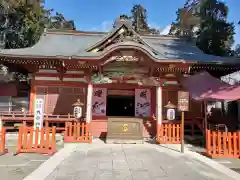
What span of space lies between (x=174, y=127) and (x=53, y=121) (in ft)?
19.9

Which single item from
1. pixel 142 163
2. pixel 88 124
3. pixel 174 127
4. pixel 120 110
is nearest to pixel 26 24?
pixel 120 110

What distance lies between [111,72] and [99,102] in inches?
84.7

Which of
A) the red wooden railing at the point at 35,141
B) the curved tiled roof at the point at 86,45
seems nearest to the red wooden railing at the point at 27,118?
the curved tiled roof at the point at 86,45

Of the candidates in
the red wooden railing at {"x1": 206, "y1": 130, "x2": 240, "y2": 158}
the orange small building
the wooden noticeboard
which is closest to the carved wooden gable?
A: the orange small building

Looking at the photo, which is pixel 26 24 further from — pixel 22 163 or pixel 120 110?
pixel 22 163

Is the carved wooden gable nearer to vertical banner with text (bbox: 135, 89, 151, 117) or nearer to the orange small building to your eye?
the orange small building

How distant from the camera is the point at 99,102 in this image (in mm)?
13484

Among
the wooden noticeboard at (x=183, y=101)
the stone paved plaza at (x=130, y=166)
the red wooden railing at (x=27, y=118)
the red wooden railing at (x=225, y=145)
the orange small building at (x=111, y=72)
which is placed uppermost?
the orange small building at (x=111, y=72)

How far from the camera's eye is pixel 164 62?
36.1 ft

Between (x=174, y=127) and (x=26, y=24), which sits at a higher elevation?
(x=26, y=24)

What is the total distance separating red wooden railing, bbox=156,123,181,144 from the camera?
10.8 m

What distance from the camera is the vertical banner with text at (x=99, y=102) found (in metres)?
13.4

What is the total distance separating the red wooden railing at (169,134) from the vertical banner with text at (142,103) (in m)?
2.63

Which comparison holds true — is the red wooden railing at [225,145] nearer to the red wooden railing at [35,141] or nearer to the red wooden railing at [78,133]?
the red wooden railing at [78,133]
